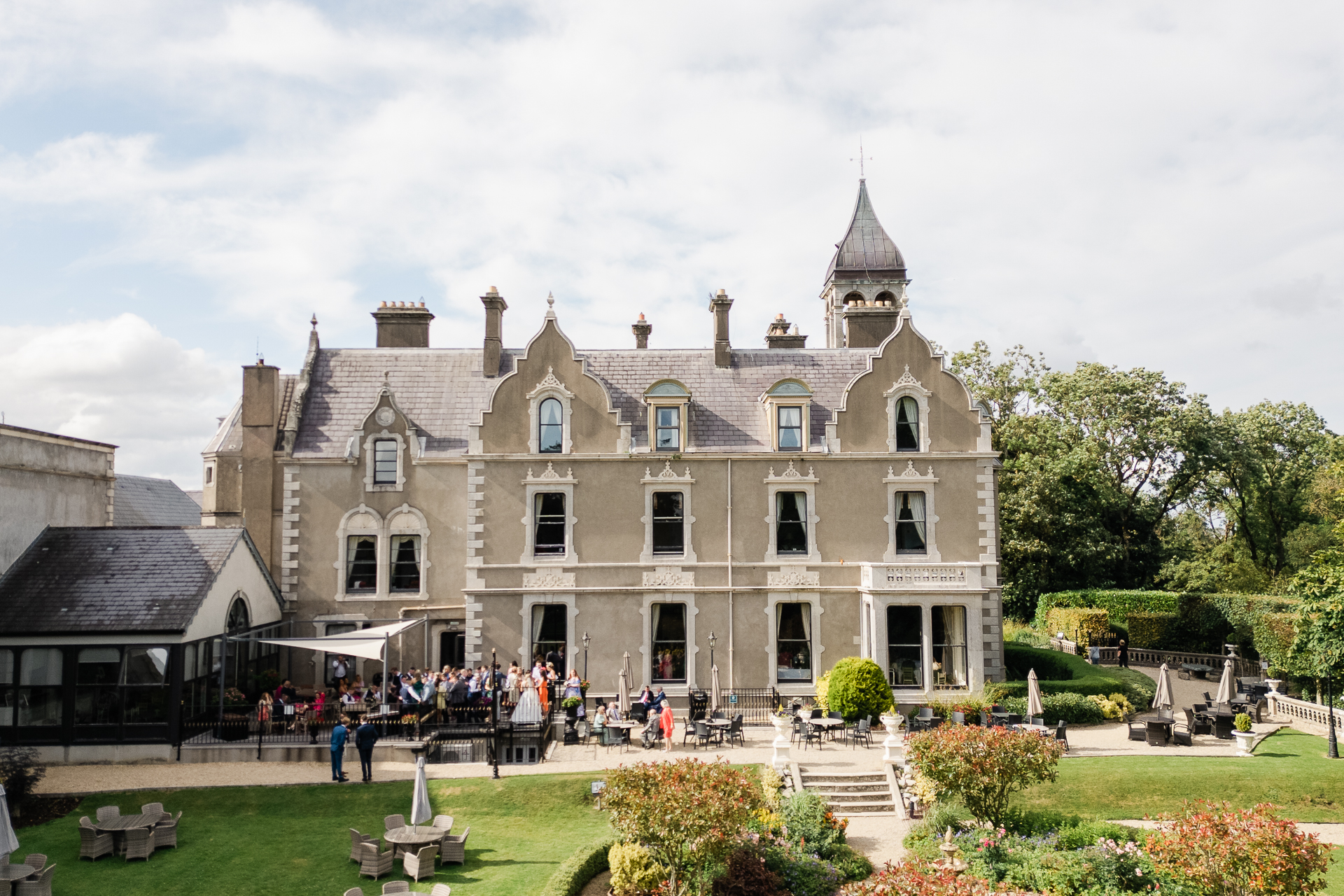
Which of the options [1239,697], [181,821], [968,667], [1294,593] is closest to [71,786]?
[181,821]

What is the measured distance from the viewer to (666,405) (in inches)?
1137

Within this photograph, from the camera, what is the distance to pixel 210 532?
83.0 ft

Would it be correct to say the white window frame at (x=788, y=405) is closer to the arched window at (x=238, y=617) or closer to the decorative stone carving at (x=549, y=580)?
the decorative stone carving at (x=549, y=580)

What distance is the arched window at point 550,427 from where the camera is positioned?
28.6 metres

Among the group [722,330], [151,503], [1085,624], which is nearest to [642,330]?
[722,330]

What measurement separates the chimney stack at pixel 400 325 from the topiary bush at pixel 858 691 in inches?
757

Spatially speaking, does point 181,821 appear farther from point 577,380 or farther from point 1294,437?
point 1294,437

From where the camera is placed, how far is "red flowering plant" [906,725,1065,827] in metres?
15.9

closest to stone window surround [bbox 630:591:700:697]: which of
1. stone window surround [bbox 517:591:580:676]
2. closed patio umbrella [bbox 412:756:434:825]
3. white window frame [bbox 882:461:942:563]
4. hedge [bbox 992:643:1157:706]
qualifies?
stone window surround [bbox 517:591:580:676]

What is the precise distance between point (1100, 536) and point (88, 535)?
149ft

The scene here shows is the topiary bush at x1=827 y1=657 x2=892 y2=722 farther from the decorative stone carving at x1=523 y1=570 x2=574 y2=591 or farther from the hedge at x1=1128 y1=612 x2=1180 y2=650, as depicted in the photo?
the hedge at x1=1128 y1=612 x2=1180 y2=650

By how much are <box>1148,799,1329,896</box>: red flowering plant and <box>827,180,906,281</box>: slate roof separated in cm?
3265

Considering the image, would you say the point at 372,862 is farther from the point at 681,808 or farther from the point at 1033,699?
the point at 1033,699

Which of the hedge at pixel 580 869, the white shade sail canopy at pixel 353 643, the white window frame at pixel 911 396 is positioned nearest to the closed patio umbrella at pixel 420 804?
the hedge at pixel 580 869
